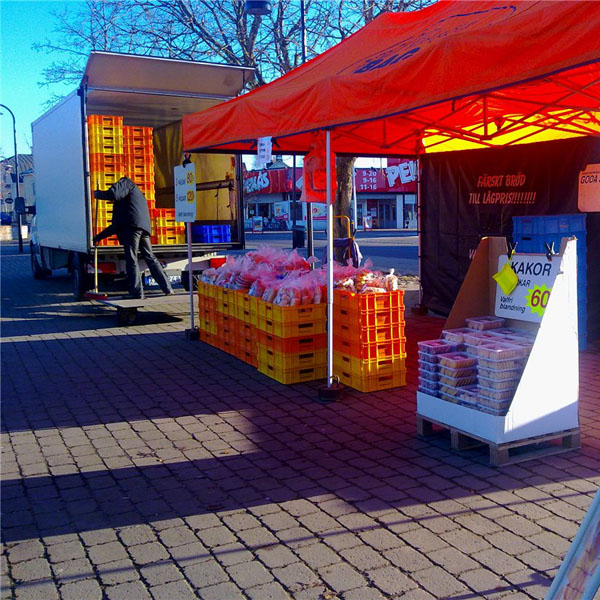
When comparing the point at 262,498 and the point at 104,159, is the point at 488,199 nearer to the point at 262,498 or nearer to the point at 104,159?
the point at 104,159

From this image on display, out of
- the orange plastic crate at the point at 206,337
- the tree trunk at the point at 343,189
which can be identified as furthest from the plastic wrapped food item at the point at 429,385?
the tree trunk at the point at 343,189

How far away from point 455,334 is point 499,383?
0.69 metres

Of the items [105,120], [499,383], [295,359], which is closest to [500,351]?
[499,383]

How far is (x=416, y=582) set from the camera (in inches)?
132

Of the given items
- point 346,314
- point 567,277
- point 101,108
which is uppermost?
point 101,108

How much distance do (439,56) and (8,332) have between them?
27.3 feet

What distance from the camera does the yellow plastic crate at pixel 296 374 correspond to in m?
7.08

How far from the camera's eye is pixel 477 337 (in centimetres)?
523

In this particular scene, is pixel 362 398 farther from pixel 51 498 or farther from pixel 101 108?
pixel 101 108

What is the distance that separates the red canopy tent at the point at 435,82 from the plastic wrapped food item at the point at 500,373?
6.10 ft

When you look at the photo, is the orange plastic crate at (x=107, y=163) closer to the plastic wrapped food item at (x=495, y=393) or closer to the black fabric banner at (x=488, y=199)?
the black fabric banner at (x=488, y=199)

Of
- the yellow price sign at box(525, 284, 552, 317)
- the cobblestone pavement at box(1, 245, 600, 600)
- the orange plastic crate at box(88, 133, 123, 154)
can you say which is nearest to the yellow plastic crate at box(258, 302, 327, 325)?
the cobblestone pavement at box(1, 245, 600, 600)

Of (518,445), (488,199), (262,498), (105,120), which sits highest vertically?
(105,120)

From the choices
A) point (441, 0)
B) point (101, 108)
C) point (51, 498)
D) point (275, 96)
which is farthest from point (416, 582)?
point (101, 108)
